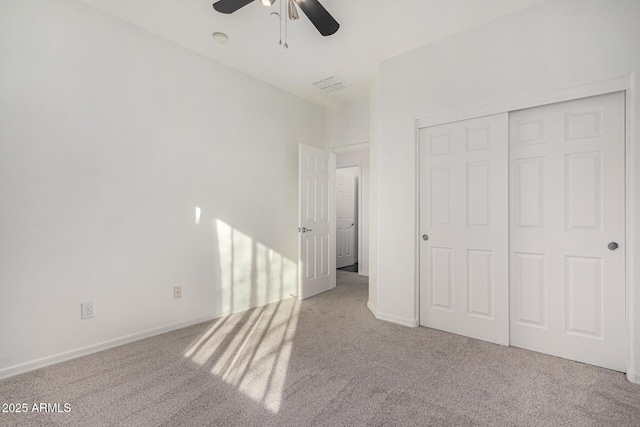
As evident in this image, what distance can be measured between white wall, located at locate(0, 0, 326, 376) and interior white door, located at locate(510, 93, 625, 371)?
2.68 metres

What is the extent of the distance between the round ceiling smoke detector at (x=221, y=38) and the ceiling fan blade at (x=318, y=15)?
1.08 meters

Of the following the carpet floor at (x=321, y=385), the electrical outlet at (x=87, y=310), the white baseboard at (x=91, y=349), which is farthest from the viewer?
the electrical outlet at (x=87, y=310)

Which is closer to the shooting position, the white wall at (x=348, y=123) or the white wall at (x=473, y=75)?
the white wall at (x=473, y=75)

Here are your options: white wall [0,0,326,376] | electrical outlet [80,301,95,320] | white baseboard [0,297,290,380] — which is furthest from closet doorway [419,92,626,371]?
electrical outlet [80,301,95,320]

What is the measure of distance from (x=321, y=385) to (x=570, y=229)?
2.18 meters

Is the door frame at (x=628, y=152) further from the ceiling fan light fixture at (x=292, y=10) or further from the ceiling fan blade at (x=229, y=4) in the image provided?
the ceiling fan blade at (x=229, y=4)

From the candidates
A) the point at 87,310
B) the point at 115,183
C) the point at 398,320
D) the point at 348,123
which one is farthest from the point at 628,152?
the point at 87,310

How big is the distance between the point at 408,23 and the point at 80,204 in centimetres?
307

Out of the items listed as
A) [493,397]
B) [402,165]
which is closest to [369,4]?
[402,165]

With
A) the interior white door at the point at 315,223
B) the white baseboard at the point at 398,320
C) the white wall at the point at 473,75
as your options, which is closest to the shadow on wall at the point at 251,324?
the interior white door at the point at 315,223

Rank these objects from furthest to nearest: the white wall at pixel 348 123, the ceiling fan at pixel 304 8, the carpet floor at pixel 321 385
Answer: the white wall at pixel 348 123
the ceiling fan at pixel 304 8
the carpet floor at pixel 321 385

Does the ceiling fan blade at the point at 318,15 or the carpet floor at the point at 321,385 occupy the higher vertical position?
the ceiling fan blade at the point at 318,15

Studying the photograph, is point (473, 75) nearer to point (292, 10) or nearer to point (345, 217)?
point (292, 10)

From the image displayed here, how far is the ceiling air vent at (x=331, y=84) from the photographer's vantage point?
3.62 meters
